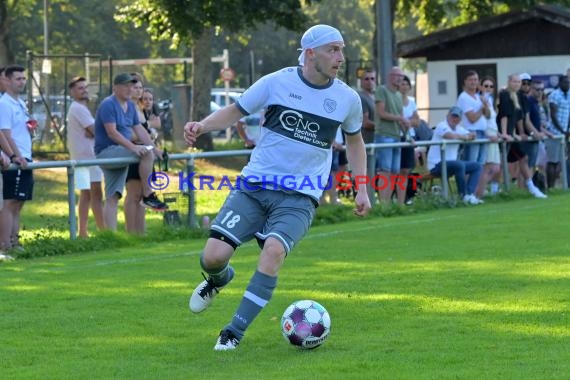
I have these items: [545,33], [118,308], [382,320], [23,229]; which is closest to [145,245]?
[23,229]

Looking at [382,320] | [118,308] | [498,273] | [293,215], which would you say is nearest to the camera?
[293,215]

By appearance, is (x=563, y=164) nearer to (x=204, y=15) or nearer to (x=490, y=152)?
(x=490, y=152)

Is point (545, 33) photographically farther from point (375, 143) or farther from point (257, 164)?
point (257, 164)

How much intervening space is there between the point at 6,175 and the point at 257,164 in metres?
6.53

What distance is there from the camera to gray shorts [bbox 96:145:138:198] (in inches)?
619

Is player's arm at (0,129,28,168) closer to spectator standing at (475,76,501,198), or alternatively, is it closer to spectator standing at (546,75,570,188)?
spectator standing at (475,76,501,198)

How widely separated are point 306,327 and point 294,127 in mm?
1284

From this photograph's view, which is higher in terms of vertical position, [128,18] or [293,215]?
[128,18]

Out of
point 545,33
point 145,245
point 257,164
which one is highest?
point 545,33

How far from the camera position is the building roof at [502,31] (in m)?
36.8

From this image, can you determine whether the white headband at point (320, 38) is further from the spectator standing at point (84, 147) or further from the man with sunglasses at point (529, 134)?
the man with sunglasses at point (529, 134)

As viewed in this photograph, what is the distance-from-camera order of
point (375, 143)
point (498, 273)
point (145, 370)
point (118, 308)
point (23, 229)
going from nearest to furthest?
1. point (145, 370)
2. point (118, 308)
3. point (498, 273)
4. point (23, 229)
5. point (375, 143)

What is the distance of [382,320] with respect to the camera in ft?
29.9

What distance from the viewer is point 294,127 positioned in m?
8.38
